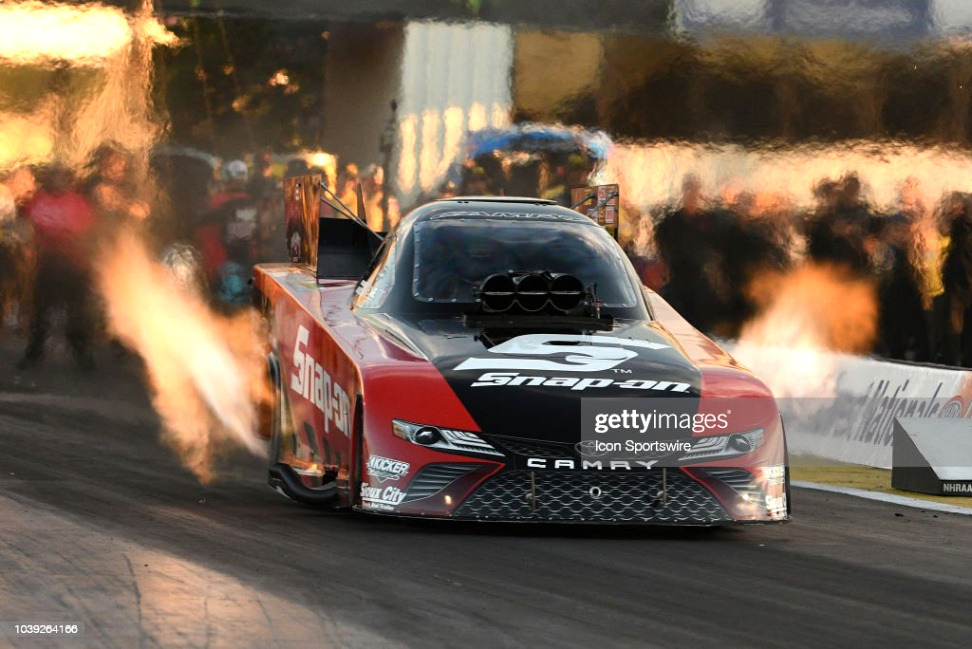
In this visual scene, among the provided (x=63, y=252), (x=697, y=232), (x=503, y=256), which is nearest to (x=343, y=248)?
(x=503, y=256)

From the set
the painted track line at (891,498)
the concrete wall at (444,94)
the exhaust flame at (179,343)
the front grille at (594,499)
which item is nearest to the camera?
the front grille at (594,499)

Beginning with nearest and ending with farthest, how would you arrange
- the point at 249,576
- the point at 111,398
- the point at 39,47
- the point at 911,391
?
the point at 249,576
the point at 911,391
the point at 111,398
the point at 39,47

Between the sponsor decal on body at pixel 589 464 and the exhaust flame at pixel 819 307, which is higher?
the sponsor decal on body at pixel 589 464

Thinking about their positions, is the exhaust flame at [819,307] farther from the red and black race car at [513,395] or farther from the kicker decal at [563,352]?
the kicker decal at [563,352]

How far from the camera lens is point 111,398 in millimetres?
15125

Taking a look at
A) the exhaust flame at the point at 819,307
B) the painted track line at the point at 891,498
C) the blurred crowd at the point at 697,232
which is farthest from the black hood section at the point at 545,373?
the exhaust flame at the point at 819,307

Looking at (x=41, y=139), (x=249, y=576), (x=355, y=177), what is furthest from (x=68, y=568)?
(x=355, y=177)

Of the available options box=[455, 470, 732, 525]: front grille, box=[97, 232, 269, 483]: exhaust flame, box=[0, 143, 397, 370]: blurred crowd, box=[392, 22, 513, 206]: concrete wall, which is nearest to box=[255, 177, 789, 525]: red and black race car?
box=[455, 470, 732, 525]: front grille

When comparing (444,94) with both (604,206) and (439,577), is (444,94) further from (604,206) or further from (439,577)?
(439,577)

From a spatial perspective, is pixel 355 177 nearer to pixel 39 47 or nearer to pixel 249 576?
pixel 39 47

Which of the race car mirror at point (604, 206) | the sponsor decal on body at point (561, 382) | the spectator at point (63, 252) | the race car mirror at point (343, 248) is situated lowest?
the spectator at point (63, 252)

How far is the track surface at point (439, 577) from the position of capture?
531 centimetres

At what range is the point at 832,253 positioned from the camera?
64.6 ft

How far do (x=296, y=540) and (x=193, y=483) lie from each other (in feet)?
8.50
